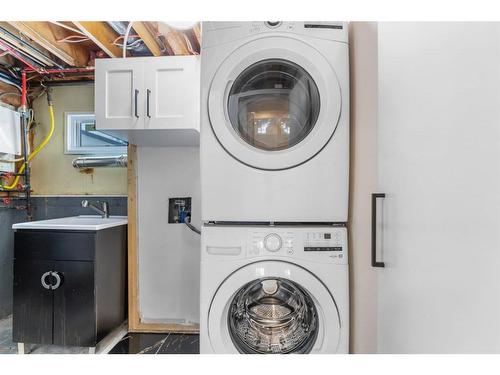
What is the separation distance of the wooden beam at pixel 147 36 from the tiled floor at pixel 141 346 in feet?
6.87

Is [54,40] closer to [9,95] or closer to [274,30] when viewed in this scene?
[9,95]

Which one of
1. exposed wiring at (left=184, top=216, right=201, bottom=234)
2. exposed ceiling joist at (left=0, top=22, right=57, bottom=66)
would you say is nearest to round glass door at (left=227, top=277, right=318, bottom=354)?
exposed wiring at (left=184, top=216, right=201, bottom=234)

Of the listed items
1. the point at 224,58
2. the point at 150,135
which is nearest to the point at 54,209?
the point at 150,135

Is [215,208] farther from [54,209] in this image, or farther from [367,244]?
[54,209]

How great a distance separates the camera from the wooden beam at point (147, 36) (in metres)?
1.67

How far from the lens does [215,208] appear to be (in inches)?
46.1

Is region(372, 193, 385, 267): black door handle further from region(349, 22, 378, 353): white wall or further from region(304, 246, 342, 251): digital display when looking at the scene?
region(304, 246, 342, 251): digital display

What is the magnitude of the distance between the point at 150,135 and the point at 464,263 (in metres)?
1.76

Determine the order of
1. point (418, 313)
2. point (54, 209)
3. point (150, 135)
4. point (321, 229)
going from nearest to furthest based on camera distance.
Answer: point (418, 313) < point (321, 229) < point (150, 135) < point (54, 209)

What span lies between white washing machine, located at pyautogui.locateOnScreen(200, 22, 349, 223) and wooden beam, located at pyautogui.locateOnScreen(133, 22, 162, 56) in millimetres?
780

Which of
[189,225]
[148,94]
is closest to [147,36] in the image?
[148,94]

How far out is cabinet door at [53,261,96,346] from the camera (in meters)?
1.67

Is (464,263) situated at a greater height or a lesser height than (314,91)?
lesser

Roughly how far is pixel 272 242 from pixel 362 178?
17.8 inches
